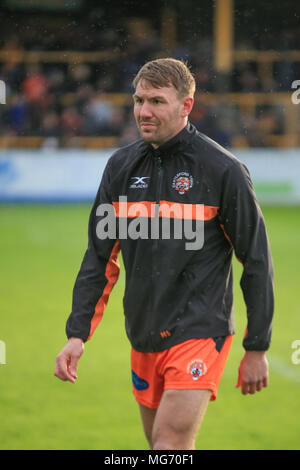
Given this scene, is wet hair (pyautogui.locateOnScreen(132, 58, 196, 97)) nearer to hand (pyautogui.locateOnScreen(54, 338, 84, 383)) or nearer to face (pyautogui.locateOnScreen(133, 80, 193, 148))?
face (pyautogui.locateOnScreen(133, 80, 193, 148))

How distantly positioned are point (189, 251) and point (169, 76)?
2.74 ft

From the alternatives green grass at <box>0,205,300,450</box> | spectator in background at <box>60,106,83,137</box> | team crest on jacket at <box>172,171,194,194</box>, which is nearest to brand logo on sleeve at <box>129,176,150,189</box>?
team crest on jacket at <box>172,171,194,194</box>

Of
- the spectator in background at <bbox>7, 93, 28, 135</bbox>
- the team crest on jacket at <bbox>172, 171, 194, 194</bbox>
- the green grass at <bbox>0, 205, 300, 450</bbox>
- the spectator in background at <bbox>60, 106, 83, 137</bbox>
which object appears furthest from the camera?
the spectator in background at <bbox>7, 93, 28, 135</bbox>

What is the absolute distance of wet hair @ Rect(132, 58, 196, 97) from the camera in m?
3.66

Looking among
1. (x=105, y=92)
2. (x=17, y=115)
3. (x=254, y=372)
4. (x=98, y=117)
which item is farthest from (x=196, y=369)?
(x=105, y=92)

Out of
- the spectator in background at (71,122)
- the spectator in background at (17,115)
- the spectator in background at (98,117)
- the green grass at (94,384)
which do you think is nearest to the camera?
the green grass at (94,384)

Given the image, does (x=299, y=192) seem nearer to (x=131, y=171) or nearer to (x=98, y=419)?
(x=98, y=419)

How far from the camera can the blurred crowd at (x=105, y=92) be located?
765 inches

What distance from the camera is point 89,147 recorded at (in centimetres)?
1961

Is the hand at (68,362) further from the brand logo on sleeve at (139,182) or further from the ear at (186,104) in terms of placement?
the ear at (186,104)

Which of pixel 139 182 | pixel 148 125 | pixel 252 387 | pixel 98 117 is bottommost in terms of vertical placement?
pixel 252 387

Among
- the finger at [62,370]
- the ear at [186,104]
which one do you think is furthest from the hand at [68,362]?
the ear at [186,104]

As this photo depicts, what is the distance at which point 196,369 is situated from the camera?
359 cm

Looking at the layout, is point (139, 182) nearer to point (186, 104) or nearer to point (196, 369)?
point (186, 104)
